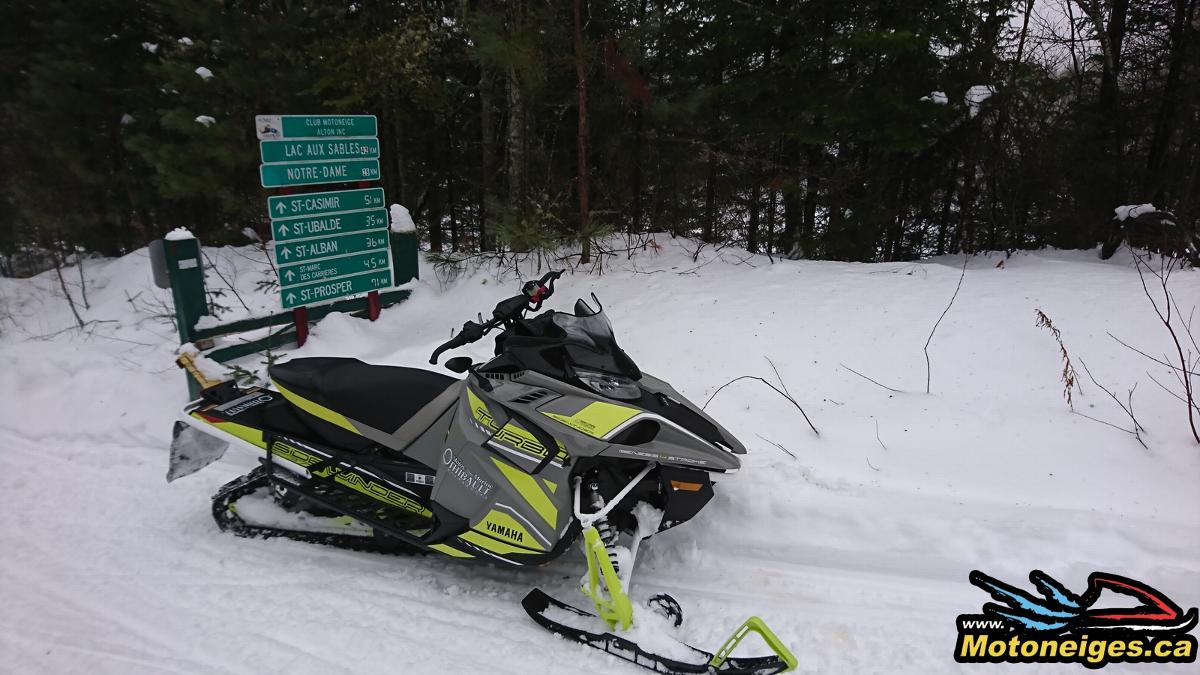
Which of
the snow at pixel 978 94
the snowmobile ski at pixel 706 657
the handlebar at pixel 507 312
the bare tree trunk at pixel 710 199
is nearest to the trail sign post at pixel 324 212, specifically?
the handlebar at pixel 507 312

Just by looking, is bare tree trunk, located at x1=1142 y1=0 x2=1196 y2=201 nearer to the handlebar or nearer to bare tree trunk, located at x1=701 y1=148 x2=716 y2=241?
bare tree trunk, located at x1=701 y1=148 x2=716 y2=241

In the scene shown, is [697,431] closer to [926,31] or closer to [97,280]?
[926,31]

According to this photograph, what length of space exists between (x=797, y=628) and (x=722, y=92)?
7514 millimetres

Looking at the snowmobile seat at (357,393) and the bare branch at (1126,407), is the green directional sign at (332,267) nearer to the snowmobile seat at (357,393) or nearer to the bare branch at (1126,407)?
the snowmobile seat at (357,393)

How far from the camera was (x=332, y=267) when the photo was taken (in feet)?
18.9

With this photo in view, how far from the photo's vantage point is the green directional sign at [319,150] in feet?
16.8

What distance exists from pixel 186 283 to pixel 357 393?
2917mm

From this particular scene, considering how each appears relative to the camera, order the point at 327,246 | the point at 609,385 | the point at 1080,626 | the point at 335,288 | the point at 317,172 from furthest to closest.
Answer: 1. the point at 335,288
2. the point at 327,246
3. the point at 317,172
4. the point at 609,385
5. the point at 1080,626

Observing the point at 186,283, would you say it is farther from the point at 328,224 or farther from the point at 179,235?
the point at 328,224

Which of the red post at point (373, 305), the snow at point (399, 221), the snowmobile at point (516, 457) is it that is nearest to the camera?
the snowmobile at point (516, 457)

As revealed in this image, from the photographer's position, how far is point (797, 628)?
240 centimetres

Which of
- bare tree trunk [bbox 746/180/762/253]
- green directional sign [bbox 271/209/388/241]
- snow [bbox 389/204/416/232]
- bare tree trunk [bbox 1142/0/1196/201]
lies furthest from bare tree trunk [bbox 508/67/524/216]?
bare tree trunk [bbox 1142/0/1196/201]

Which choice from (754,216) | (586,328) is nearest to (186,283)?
(586,328)

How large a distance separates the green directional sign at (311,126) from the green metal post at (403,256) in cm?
117
